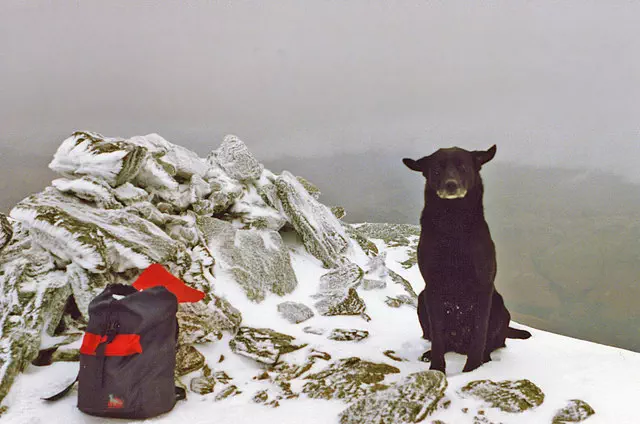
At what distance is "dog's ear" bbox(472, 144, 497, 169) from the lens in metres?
4.90

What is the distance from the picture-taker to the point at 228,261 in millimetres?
8117

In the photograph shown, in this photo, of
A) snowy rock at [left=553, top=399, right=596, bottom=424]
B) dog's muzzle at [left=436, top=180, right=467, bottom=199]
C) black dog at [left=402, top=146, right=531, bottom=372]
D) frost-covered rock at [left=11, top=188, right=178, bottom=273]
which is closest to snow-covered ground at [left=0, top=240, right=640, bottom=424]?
snowy rock at [left=553, top=399, right=596, bottom=424]

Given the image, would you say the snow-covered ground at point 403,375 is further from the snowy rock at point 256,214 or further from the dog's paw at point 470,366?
the snowy rock at point 256,214

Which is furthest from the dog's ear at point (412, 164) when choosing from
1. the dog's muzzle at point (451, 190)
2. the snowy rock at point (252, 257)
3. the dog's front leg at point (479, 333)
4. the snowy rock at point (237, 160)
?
the snowy rock at point (237, 160)

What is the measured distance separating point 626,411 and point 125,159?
7704 mm

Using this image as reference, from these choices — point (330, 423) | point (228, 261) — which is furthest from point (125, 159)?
point (330, 423)

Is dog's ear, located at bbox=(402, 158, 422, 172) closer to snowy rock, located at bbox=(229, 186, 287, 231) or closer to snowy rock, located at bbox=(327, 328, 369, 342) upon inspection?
snowy rock, located at bbox=(327, 328, 369, 342)

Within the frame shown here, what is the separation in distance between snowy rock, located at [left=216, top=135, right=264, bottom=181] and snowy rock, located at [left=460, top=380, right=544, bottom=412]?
7933 millimetres

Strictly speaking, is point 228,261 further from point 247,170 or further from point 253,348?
point 247,170

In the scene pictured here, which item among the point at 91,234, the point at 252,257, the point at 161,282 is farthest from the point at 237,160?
the point at 161,282

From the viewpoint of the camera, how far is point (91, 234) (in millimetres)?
6004

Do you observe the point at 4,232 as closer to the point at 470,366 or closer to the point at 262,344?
the point at 262,344

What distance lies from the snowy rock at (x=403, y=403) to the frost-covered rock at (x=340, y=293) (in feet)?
11.3

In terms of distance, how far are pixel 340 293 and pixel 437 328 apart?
136 inches
